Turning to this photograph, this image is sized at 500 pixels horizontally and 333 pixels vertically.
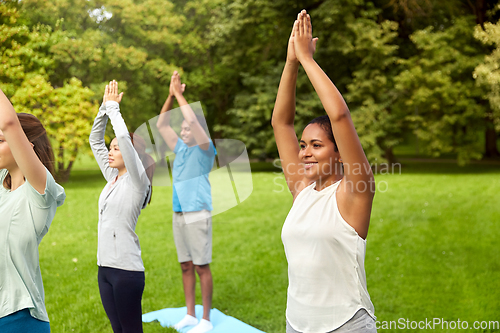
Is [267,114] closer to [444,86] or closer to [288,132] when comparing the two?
[444,86]

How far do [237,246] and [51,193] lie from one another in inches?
223

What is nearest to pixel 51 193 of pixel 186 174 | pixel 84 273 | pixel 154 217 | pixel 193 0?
pixel 186 174

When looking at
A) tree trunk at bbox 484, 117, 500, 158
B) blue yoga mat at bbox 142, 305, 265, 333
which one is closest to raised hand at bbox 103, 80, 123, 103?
blue yoga mat at bbox 142, 305, 265, 333

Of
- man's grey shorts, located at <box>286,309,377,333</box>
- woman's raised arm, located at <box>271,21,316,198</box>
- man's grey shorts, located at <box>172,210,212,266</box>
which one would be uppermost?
woman's raised arm, located at <box>271,21,316,198</box>

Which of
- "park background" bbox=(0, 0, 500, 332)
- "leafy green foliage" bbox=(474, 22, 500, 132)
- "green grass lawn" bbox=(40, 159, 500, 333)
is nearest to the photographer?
"green grass lawn" bbox=(40, 159, 500, 333)

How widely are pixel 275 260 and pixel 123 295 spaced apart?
165 inches

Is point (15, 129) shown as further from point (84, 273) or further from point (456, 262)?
point (456, 262)

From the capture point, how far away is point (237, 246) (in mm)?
7535

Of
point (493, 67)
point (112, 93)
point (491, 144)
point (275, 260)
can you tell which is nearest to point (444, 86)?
point (493, 67)

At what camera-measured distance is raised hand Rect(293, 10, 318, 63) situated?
1.84 meters

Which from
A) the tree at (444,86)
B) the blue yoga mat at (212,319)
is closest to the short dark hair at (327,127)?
the blue yoga mat at (212,319)

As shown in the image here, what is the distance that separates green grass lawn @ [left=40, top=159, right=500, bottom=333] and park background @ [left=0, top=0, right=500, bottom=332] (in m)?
0.03

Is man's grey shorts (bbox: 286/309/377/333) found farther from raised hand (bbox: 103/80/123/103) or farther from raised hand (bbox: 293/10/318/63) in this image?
raised hand (bbox: 103/80/123/103)

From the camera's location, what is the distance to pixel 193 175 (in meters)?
3.88
